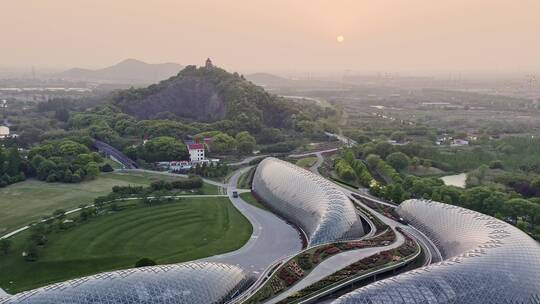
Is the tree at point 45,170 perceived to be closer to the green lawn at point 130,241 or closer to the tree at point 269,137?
the green lawn at point 130,241

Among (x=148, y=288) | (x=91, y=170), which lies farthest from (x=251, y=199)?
(x=148, y=288)

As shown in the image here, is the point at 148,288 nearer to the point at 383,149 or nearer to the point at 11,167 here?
the point at 11,167

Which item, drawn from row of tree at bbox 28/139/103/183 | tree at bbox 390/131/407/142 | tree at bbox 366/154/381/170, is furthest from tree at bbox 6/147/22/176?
tree at bbox 390/131/407/142

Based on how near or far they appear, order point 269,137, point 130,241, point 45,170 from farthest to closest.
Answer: point 269,137 < point 45,170 < point 130,241

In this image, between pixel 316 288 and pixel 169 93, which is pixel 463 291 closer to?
pixel 316 288

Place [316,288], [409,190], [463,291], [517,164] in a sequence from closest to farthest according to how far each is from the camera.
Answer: [463,291] → [316,288] → [409,190] → [517,164]

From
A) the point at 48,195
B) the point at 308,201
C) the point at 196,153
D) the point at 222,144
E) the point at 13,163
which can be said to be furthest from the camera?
the point at 222,144

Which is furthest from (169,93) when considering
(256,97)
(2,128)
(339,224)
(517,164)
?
(339,224)
